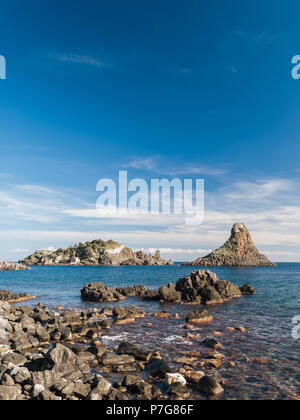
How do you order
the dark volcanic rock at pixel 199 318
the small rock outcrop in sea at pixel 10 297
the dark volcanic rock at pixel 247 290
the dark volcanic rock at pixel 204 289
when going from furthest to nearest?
the dark volcanic rock at pixel 247 290 < the small rock outcrop in sea at pixel 10 297 < the dark volcanic rock at pixel 204 289 < the dark volcanic rock at pixel 199 318

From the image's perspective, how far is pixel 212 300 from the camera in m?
49.3

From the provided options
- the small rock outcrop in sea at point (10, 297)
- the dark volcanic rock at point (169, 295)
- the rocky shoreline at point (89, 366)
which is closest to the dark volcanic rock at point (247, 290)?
the dark volcanic rock at point (169, 295)

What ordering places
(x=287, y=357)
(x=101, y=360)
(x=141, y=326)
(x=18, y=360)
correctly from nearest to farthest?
(x=18, y=360) → (x=101, y=360) → (x=287, y=357) → (x=141, y=326)

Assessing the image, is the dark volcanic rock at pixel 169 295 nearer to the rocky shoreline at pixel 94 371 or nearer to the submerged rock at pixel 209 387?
the rocky shoreline at pixel 94 371

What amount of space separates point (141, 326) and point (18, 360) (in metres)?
16.1

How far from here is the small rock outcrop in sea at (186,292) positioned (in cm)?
5159

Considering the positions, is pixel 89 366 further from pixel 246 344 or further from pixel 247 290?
pixel 247 290

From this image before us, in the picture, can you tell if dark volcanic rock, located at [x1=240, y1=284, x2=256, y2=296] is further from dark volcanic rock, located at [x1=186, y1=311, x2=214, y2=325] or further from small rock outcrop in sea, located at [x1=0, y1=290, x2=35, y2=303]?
small rock outcrop in sea, located at [x1=0, y1=290, x2=35, y2=303]

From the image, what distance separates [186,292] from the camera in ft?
179

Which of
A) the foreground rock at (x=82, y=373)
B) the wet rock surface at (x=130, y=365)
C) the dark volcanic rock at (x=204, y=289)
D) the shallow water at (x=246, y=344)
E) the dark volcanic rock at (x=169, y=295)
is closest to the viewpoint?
the foreground rock at (x=82, y=373)

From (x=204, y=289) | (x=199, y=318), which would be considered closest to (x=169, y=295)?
(x=204, y=289)
